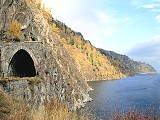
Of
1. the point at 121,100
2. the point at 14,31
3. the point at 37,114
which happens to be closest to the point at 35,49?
the point at 14,31

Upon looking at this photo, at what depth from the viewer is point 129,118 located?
930 centimetres

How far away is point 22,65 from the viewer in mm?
51906

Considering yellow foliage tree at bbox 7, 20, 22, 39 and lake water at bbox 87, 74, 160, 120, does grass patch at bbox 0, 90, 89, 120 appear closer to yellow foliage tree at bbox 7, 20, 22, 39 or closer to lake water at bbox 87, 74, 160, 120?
lake water at bbox 87, 74, 160, 120

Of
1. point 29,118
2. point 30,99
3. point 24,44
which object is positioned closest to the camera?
point 29,118

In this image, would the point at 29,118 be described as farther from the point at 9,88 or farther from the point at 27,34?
the point at 27,34

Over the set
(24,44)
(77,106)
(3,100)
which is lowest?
(77,106)

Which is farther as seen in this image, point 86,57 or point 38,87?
point 86,57

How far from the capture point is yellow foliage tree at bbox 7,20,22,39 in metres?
58.9

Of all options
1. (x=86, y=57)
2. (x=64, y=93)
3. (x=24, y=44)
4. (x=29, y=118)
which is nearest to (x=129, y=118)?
(x=29, y=118)

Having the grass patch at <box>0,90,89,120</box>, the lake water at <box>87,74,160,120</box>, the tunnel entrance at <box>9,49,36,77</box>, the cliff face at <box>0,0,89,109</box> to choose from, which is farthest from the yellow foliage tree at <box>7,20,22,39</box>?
the grass patch at <box>0,90,89,120</box>

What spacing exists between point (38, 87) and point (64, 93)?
1386 cm

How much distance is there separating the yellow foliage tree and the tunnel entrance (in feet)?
31.4

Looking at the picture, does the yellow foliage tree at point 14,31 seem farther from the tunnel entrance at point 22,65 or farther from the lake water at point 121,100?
the lake water at point 121,100

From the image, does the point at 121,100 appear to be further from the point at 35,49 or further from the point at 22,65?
the point at 35,49
